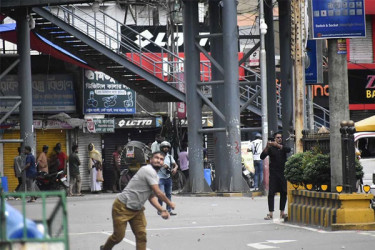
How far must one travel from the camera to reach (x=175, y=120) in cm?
3816

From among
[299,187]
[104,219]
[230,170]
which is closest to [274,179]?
[299,187]

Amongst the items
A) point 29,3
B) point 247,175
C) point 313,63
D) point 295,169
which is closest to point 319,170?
point 295,169

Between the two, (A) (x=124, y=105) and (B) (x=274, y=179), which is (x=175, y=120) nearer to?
(A) (x=124, y=105)

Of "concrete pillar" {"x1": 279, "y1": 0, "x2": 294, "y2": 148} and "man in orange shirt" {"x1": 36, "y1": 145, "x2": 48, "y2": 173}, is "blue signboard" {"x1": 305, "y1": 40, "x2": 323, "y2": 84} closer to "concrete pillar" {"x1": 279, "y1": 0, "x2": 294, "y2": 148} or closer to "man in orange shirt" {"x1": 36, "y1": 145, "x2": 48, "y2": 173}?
"concrete pillar" {"x1": 279, "y1": 0, "x2": 294, "y2": 148}

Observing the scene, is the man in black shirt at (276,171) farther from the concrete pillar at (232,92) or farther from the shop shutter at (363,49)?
the shop shutter at (363,49)

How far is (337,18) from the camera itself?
56.2 feet

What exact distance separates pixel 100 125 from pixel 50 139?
1.99 metres

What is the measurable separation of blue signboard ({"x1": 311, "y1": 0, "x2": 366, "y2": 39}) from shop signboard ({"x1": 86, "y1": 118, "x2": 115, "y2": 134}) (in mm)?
20802

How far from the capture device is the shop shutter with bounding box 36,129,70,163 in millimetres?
36688

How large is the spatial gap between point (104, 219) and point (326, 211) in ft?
20.8

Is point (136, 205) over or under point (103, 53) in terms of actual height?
under

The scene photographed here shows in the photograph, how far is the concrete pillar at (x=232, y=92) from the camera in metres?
28.3

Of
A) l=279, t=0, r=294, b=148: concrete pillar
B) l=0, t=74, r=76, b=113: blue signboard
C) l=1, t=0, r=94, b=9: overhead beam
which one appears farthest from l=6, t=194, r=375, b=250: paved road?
l=0, t=74, r=76, b=113: blue signboard

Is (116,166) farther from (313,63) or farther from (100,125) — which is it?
(313,63)
